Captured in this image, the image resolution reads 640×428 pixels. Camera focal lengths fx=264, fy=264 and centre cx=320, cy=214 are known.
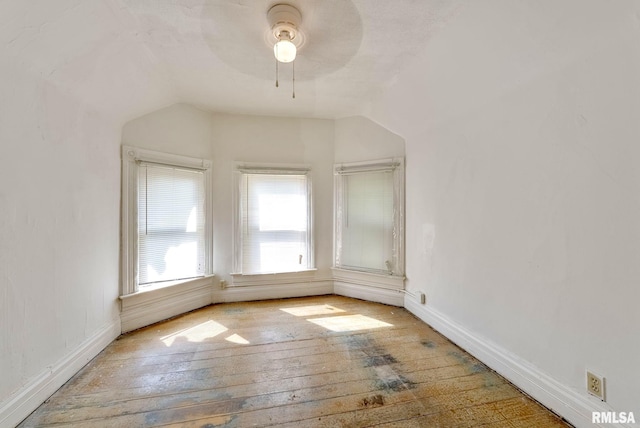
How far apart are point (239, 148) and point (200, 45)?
143 centimetres

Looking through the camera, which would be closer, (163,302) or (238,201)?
(163,302)

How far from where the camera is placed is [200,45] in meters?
2.06

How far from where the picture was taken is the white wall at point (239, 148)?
9.95 ft

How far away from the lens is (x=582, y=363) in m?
1.42

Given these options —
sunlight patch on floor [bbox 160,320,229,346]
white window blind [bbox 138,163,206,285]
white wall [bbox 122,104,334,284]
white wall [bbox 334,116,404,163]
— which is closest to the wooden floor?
sunlight patch on floor [bbox 160,320,229,346]

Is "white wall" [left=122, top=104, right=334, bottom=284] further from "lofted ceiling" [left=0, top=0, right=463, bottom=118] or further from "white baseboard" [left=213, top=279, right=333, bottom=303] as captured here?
"lofted ceiling" [left=0, top=0, right=463, bottom=118]

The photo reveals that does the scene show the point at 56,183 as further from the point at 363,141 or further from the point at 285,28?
the point at 363,141

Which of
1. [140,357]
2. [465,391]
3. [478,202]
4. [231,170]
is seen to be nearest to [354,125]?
[231,170]

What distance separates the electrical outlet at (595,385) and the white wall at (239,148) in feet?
8.65

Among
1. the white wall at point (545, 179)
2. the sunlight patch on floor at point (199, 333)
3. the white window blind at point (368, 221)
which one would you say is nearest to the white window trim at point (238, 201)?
the white window blind at point (368, 221)

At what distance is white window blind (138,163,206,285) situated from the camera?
273 cm

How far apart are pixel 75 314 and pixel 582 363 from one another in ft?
10.8

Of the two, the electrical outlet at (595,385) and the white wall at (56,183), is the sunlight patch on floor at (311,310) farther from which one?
the electrical outlet at (595,385)

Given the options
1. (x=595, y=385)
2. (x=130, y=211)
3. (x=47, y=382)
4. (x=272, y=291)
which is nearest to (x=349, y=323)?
(x=272, y=291)
